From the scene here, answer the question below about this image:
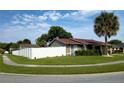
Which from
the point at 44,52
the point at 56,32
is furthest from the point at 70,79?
the point at 56,32

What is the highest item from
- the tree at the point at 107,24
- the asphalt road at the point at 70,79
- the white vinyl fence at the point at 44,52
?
the tree at the point at 107,24

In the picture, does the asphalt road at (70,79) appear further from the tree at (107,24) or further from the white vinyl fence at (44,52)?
the tree at (107,24)

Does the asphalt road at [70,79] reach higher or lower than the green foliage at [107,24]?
lower

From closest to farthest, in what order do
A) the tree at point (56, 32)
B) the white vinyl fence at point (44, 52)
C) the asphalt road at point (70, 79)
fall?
1. the asphalt road at point (70, 79)
2. the white vinyl fence at point (44, 52)
3. the tree at point (56, 32)

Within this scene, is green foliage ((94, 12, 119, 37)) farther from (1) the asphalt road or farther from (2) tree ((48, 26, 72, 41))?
(1) the asphalt road

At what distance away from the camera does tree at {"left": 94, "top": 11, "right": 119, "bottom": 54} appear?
4222cm

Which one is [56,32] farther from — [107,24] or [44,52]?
[44,52]

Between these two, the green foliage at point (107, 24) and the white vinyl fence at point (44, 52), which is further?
the green foliage at point (107, 24)

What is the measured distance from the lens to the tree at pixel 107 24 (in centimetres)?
4222

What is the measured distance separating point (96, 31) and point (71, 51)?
19.3 ft

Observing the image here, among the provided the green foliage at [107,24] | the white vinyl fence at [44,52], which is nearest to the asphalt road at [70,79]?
the white vinyl fence at [44,52]

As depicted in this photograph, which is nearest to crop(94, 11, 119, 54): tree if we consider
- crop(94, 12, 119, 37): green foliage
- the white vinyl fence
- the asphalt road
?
crop(94, 12, 119, 37): green foliage
